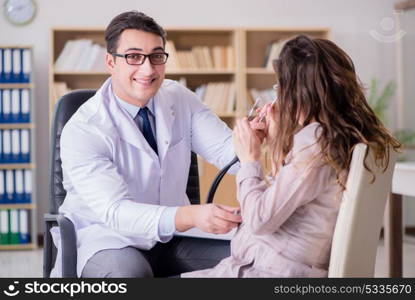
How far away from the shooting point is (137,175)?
6.89 feet

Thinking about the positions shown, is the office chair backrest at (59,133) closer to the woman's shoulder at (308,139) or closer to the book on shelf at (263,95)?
the woman's shoulder at (308,139)

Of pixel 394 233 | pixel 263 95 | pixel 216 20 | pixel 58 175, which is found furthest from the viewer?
pixel 216 20

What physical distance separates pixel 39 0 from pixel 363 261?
4.69 metres

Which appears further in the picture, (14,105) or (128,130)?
(14,105)

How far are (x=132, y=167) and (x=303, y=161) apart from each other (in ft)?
2.21

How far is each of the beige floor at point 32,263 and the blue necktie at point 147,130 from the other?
8.30ft

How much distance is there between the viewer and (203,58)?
570cm

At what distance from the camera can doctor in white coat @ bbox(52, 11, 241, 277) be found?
1.89 metres

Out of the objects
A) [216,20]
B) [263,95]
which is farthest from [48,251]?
[216,20]

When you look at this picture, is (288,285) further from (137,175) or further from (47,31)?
(47,31)

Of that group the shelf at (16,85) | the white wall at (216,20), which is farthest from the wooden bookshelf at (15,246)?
the shelf at (16,85)

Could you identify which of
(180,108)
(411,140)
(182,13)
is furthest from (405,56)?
(180,108)

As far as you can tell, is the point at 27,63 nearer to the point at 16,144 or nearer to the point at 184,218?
the point at 16,144

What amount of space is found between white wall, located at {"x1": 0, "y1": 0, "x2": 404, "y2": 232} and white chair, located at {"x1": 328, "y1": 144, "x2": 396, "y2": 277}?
4.41 metres
